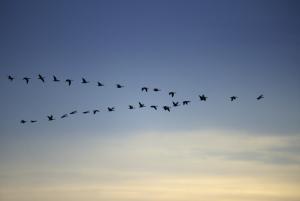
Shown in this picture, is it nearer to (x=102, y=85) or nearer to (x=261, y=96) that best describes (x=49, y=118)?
(x=102, y=85)

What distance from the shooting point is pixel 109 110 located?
205 ft

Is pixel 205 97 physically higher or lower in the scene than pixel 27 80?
lower

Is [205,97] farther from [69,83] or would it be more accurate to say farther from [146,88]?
[69,83]

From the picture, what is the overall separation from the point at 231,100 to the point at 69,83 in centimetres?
1515

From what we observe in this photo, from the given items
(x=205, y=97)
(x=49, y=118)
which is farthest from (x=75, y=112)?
(x=205, y=97)

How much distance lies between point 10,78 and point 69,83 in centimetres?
548

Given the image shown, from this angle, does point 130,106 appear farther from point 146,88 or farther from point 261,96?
point 261,96

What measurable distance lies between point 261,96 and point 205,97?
487 cm

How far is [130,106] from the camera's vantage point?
59.5m

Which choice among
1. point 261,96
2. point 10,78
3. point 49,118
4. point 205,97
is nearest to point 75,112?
point 49,118

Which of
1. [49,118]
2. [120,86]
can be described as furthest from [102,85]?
[49,118]

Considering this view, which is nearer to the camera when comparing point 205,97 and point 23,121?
point 205,97

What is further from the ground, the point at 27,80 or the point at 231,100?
the point at 27,80

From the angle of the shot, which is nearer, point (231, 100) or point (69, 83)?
point (231, 100)
